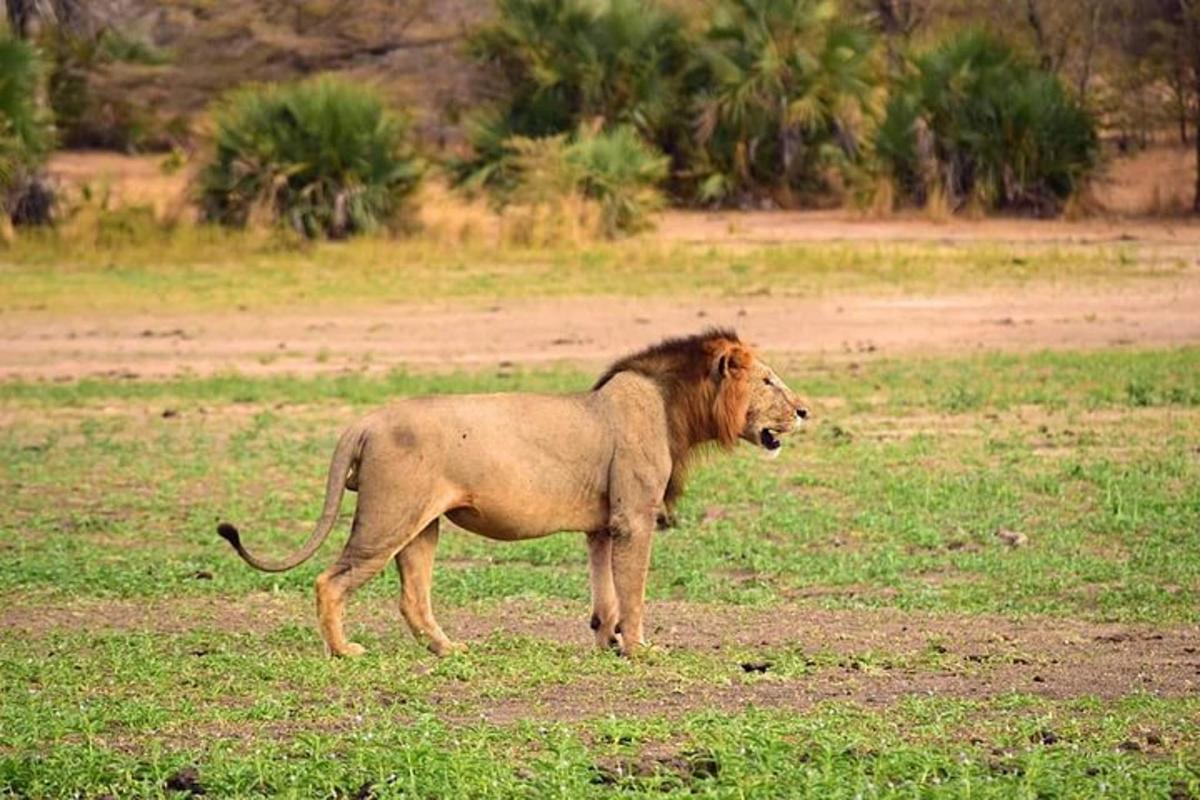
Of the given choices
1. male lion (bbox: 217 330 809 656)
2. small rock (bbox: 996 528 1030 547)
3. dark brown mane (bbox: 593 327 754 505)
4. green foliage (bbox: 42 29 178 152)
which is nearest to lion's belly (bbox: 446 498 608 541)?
male lion (bbox: 217 330 809 656)

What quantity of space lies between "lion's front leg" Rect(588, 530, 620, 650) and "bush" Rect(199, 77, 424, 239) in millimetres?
19452

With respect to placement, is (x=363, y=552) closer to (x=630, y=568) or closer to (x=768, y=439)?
(x=630, y=568)

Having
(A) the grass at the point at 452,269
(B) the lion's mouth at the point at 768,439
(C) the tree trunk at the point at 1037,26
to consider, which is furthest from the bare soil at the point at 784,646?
(C) the tree trunk at the point at 1037,26

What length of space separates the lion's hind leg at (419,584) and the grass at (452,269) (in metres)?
15.0

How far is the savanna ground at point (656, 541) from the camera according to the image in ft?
24.0

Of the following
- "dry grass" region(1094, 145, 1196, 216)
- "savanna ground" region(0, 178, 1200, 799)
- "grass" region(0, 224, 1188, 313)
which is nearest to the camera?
"savanna ground" region(0, 178, 1200, 799)

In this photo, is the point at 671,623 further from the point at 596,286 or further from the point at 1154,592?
the point at 596,286

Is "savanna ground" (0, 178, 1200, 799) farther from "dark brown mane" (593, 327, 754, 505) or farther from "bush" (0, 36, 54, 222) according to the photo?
"bush" (0, 36, 54, 222)

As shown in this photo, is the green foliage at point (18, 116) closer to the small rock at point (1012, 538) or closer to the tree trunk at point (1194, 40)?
the tree trunk at point (1194, 40)

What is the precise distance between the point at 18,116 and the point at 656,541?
17.8 meters

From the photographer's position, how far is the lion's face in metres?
10.2

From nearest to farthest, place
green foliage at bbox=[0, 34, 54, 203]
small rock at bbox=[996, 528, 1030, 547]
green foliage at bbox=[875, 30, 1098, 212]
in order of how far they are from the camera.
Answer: small rock at bbox=[996, 528, 1030, 547], green foliage at bbox=[0, 34, 54, 203], green foliage at bbox=[875, 30, 1098, 212]

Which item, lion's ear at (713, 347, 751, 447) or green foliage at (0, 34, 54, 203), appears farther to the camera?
green foliage at (0, 34, 54, 203)

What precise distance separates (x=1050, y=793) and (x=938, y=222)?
24.4m
